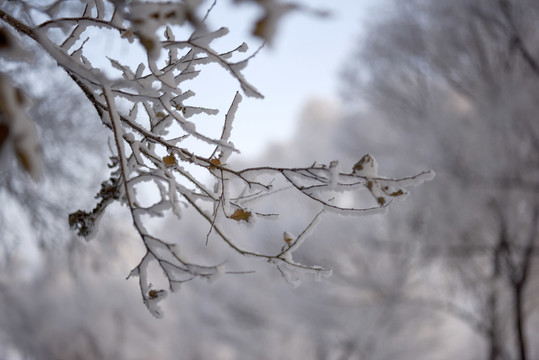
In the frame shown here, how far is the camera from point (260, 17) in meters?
0.64

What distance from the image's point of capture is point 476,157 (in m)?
4.04

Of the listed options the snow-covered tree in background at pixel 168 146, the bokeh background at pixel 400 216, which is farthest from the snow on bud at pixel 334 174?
the bokeh background at pixel 400 216

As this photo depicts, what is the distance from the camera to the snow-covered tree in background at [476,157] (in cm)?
385

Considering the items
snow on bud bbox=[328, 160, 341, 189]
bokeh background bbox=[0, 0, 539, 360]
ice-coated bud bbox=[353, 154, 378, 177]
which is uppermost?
bokeh background bbox=[0, 0, 539, 360]

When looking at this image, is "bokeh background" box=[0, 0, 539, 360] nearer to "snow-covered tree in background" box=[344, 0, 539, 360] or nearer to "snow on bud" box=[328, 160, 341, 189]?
"snow-covered tree in background" box=[344, 0, 539, 360]

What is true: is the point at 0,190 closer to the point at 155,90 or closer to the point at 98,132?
the point at 98,132

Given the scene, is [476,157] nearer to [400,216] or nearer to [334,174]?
[400,216]

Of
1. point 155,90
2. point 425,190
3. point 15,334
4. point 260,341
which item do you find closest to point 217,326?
point 260,341

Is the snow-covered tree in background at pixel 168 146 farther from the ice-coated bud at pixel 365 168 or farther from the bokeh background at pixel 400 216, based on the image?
the bokeh background at pixel 400 216

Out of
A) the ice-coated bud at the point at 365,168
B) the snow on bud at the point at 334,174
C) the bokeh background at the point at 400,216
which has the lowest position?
the snow on bud at the point at 334,174

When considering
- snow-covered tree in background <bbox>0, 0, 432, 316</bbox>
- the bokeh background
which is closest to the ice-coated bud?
snow-covered tree in background <bbox>0, 0, 432, 316</bbox>

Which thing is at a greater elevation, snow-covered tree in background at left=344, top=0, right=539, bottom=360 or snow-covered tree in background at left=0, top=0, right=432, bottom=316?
snow-covered tree in background at left=344, top=0, right=539, bottom=360

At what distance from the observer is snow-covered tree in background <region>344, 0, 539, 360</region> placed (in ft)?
12.6

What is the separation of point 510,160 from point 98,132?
3699mm
